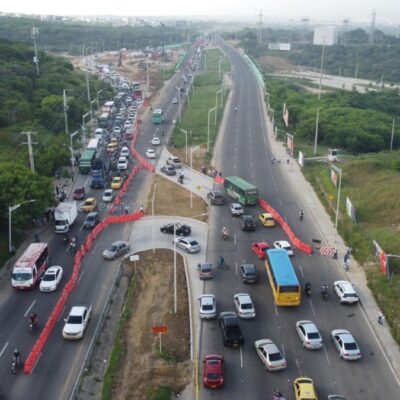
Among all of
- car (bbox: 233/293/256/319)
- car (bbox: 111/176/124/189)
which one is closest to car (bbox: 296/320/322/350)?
car (bbox: 233/293/256/319)

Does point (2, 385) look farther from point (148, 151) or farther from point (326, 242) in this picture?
point (148, 151)

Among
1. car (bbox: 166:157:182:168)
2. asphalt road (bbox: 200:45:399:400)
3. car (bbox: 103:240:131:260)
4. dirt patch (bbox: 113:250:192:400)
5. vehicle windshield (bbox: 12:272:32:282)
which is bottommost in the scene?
dirt patch (bbox: 113:250:192:400)

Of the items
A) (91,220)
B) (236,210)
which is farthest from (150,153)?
(91,220)

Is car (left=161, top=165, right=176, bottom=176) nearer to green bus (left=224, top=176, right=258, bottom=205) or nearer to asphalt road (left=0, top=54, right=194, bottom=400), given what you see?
green bus (left=224, top=176, right=258, bottom=205)

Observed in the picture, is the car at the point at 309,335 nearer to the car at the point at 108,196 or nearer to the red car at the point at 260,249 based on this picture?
the red car at the point at 260,249

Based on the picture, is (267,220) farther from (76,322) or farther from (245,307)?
(76,322)

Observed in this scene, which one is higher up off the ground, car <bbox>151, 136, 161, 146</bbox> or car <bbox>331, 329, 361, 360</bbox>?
car <bbox>151, 136, 161, 146</bbox>
